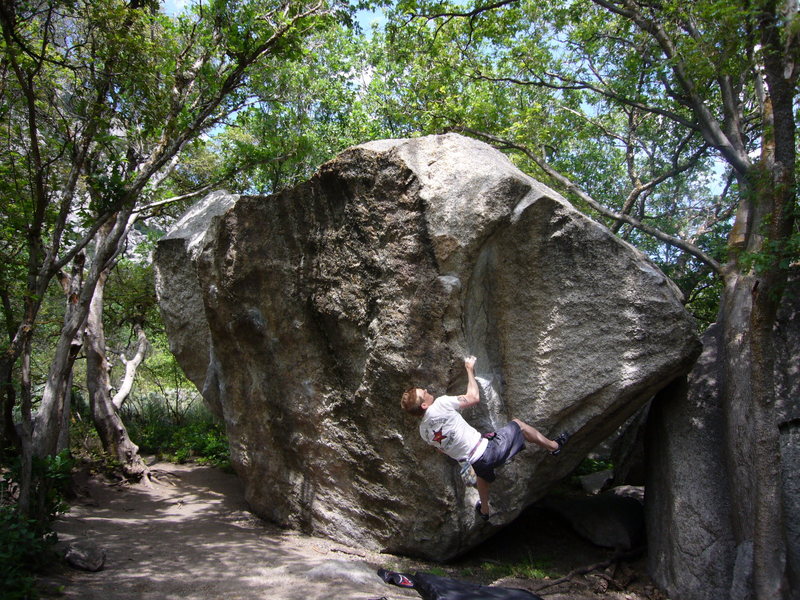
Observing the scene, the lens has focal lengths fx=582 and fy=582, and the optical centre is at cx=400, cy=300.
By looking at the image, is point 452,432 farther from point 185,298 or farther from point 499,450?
point 185,298

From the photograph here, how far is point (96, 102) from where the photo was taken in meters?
6.45

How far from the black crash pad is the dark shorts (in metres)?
0.97

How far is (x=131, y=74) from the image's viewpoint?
6.62 m

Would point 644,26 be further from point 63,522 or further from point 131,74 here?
point 63,522

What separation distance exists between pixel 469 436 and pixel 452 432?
0.17m

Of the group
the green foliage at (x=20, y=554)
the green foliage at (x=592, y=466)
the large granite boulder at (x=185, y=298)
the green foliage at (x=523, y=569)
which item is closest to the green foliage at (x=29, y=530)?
the green foliage at (x=20, y=554)

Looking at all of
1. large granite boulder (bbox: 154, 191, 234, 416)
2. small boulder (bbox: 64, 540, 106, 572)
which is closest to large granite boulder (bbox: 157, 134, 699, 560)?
large granite boulder (bbox: 154, 191, 234, 416)

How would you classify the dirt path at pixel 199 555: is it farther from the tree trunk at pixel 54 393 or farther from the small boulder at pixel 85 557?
the tree trunk at pixel 54 393

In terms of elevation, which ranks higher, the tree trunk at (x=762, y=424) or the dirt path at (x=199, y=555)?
the tree trunk at (x=762, y=424)

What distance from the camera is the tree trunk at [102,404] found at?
9695mm

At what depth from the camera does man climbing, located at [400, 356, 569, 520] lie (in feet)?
17.8

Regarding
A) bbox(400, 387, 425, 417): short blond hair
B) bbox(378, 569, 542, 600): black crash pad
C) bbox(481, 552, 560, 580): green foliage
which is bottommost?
bbox(481, 552, 560, 580): green foliage

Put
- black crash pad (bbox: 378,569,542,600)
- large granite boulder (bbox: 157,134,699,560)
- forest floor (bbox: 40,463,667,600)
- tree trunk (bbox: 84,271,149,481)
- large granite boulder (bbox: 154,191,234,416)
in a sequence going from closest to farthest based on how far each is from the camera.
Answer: black crash pad (bbox: 378,569,542,600), forest floor (bbox: 40,463,667,600), large granite boulder (bbox: 157,134,699,560), large granite boulder (bbox: 154,191,234,416), tree trunk (bbox: 84,271,149,481)

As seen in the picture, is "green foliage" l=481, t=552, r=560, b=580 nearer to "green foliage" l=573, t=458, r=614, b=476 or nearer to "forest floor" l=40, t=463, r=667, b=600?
"forest floor" l=40, t=463, r=667, b=600
